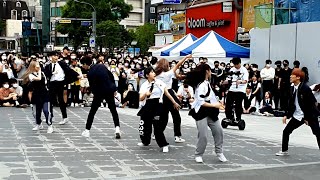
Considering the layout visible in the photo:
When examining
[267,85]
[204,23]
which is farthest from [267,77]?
[204,23]

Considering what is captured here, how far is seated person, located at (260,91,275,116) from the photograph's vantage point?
1900 cm

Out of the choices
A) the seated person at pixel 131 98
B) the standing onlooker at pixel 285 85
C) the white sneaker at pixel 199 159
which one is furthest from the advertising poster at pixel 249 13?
the white sneaker at pixel 199 159

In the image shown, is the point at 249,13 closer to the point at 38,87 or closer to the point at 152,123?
the point at 38,87

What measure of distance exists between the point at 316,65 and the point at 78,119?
7975 mm

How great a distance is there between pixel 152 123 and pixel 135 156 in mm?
1002

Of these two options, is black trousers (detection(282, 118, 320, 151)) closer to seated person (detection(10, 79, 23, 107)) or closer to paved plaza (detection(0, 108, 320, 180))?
paved plaza (detection(0, 108, 320, 180))

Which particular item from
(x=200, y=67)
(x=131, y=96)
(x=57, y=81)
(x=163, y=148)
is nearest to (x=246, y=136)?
(x=163, y=148)

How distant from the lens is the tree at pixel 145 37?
242ft

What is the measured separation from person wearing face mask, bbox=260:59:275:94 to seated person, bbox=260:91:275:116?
37cm

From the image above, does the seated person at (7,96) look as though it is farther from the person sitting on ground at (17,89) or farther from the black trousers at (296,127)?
the black trousers at (296,127)

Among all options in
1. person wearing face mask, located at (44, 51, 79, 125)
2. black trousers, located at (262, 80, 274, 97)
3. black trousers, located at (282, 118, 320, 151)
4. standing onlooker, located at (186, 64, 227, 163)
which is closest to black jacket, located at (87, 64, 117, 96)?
→ person wearing face mask, located at (44, 51, 79, 125)

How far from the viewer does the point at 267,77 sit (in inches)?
802

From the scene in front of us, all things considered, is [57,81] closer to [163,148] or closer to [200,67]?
[163,148]

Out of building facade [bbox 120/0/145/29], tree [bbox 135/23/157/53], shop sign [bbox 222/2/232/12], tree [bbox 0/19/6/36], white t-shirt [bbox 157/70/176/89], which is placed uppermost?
building facade [bbox 120/0/145/29]
